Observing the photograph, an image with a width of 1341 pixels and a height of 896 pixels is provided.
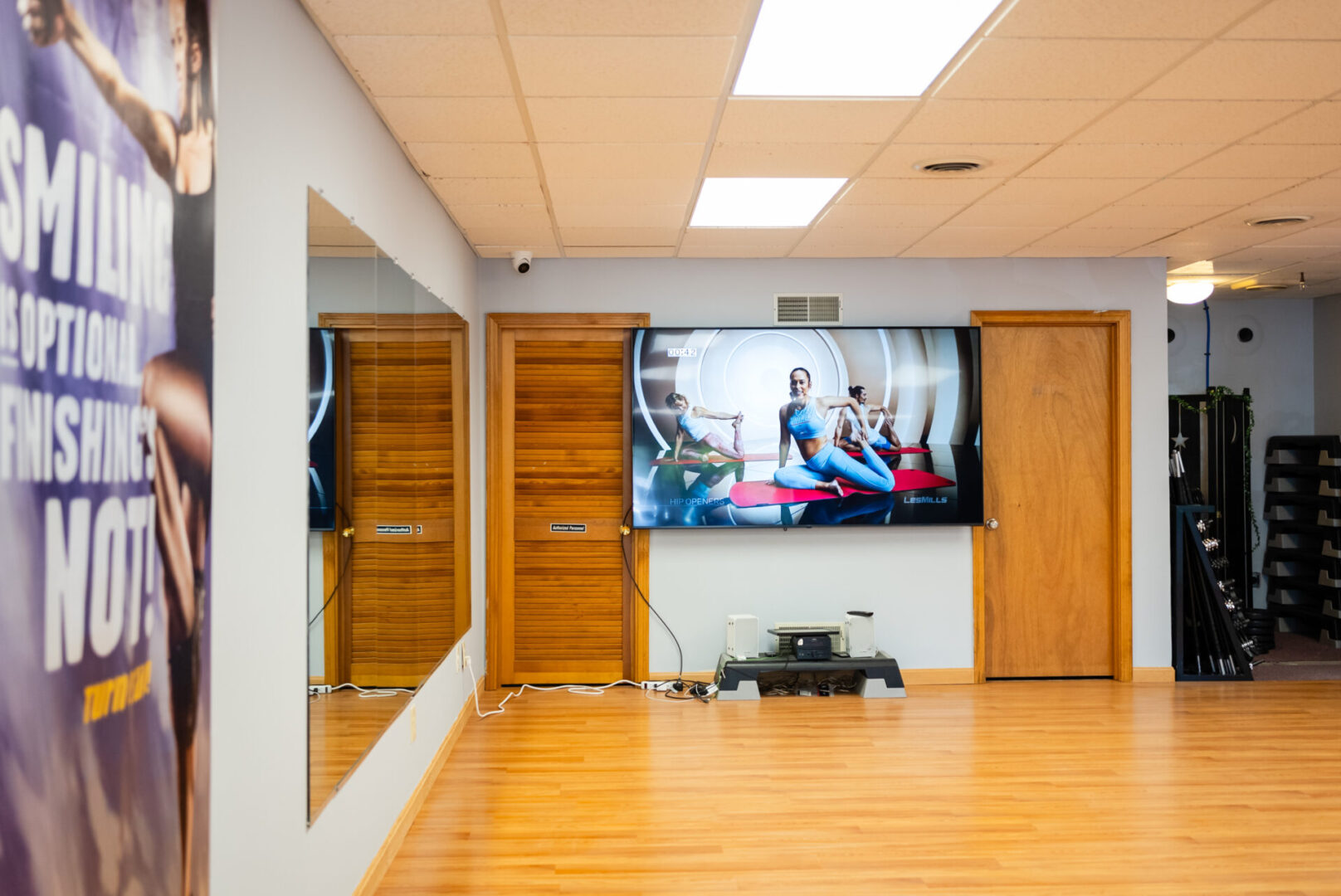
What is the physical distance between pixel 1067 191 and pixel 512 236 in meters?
2.69

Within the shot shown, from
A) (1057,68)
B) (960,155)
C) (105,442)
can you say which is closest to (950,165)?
(960,155)

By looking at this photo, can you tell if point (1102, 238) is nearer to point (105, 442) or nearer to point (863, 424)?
point (863, 424)

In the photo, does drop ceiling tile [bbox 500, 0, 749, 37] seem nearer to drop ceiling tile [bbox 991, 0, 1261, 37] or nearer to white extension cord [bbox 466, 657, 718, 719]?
drop ceiling tile [bbox 991, 0, 1261, 37]

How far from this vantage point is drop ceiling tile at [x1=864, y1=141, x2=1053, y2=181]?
139 inches

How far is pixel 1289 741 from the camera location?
4.66 m

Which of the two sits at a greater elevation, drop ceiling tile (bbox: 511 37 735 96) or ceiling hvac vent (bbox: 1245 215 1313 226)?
ceiling hvac vent (bbox: 1245 215 1313 226)

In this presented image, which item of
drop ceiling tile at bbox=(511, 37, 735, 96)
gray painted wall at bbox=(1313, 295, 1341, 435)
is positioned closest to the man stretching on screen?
drop ceiling tile at bbox=(511, 37, 735, 96)

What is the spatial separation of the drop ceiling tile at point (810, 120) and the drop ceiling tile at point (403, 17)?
90cm

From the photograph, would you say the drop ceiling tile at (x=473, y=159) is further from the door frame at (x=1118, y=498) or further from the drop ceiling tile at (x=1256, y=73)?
the door frame at (x=1118, y=498)

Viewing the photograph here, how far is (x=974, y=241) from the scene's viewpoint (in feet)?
17.4

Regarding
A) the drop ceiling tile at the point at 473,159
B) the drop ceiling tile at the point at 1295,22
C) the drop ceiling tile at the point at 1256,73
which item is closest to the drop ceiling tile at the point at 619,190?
the drop ceiling tile at the point at 473,159

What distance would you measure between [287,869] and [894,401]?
4243mm

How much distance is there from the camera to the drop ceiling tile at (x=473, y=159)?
Result: 11.6 ft

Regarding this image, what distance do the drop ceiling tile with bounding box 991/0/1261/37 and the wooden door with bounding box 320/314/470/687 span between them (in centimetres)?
195
